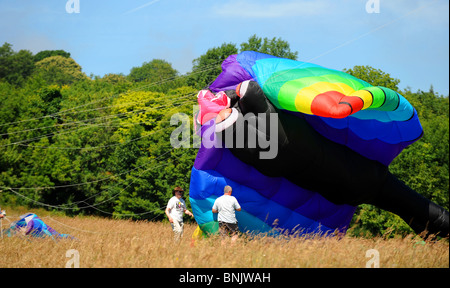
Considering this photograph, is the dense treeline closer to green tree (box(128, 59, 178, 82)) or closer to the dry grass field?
the dry grass field

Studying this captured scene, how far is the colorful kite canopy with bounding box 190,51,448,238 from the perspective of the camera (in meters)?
8.02

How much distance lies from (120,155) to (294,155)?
1672 cm

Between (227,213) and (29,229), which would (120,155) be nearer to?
(29,229)

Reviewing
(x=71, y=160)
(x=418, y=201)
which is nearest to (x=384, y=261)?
(x=418, y=201)

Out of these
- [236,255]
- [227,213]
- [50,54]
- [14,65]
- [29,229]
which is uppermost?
[50,54]

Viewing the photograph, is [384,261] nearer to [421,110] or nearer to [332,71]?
[332,71]

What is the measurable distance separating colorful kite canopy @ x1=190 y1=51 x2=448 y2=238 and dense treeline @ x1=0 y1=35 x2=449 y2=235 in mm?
6413

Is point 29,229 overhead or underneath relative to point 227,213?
underneath

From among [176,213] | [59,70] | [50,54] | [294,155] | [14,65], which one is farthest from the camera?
[50,54]

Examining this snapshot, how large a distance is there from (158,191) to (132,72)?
45.2 m

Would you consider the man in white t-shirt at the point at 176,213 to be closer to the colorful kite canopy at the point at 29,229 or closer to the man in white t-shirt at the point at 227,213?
the man in white t-shirt at the point at 227,213

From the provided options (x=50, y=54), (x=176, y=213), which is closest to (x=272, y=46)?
(x=176, y=213)

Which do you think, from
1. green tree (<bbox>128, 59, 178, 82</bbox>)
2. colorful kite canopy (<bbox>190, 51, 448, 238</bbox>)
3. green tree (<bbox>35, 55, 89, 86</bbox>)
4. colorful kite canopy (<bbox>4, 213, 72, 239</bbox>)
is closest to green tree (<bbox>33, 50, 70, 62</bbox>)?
green tree (<bbox>35, 55, 89, 86</bbox>)

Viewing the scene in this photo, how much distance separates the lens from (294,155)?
26.8ft
